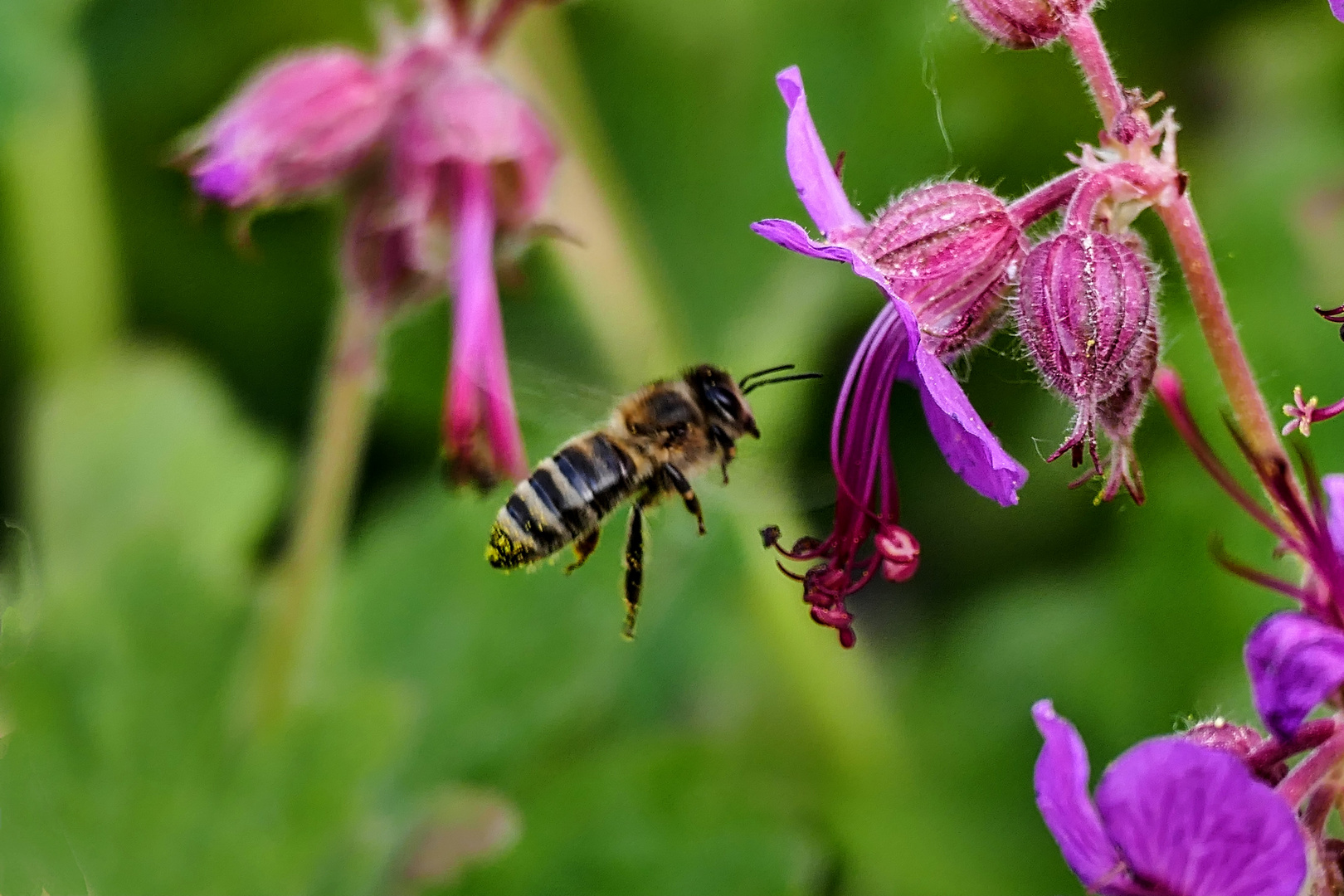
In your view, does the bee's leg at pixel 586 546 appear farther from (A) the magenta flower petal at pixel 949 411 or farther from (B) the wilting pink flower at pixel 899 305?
(A) the magenta flower petal at pixel 949 411

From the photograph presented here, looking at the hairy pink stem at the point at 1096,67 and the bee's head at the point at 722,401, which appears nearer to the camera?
the hairy pink stem at the point at 1096,67

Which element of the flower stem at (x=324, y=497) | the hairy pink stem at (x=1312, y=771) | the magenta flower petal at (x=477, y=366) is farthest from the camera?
the flower stem at (x=324, y=497)

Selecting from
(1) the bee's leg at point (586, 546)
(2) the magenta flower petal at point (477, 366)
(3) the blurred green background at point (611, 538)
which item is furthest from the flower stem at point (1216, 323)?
(2) the magenta flower petal at point (477, 366)

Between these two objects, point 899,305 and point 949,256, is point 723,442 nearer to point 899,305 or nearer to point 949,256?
point 949,256

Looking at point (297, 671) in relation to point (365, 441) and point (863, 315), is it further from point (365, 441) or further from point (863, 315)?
point (863, 315)

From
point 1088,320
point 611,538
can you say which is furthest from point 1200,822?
point 611,538

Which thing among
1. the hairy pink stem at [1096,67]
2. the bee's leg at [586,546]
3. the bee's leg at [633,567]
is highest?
the hairy pink stem at [1096,67]
